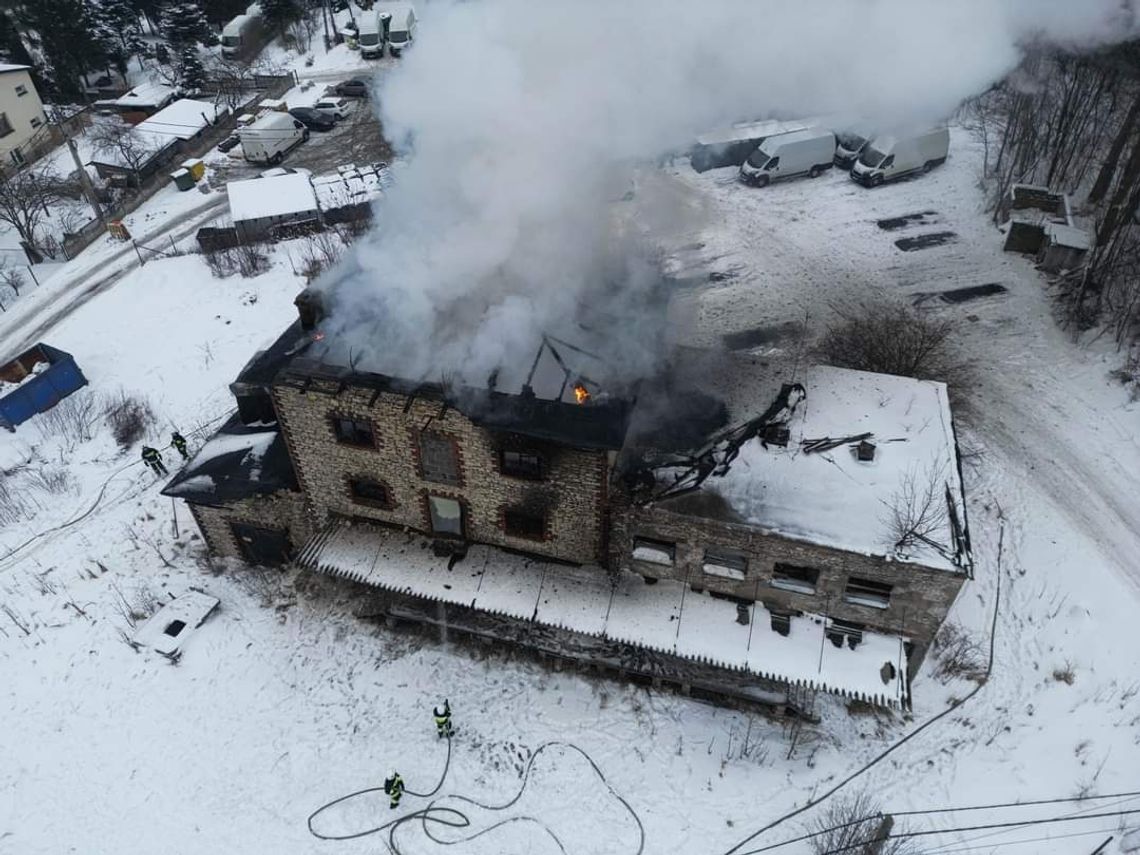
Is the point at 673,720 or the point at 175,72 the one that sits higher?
the point at 175,72

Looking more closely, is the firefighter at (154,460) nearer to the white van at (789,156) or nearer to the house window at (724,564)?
the house window at (724,564)

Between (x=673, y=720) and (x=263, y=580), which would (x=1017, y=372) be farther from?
(x=263, y=580)

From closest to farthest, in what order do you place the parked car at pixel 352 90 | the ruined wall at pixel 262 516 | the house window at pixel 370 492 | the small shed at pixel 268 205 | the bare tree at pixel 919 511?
the bare tree at pixel 919 511 → the house window at pixel 370 492 → the ruined wall at pixel 262 516 → the small shed at pixel 268 205 → the parked car at pixel 352 90

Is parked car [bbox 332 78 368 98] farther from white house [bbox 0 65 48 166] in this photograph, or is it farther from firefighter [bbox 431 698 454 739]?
firefighter [bbox 431 698 454 739]

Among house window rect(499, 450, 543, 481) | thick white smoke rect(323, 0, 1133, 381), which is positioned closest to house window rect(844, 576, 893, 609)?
house window rect(499, 450, 543, 481)

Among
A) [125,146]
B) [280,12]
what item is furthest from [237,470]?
[280,12]

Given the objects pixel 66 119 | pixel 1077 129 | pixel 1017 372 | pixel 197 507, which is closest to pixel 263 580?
pixel 197 507

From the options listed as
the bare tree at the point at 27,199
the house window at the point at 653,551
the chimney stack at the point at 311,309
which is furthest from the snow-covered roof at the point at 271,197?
the house window at the point at 653,551
